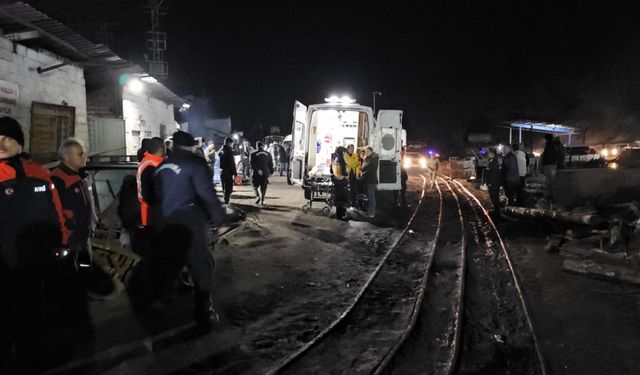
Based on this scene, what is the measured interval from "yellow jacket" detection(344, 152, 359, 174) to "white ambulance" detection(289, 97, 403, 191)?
821mm

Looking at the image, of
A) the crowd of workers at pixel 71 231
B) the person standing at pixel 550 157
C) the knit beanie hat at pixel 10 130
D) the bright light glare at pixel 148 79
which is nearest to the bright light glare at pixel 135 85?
the bright light glare at pixel 148 79

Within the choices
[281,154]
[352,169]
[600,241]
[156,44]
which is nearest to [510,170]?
[352,169]

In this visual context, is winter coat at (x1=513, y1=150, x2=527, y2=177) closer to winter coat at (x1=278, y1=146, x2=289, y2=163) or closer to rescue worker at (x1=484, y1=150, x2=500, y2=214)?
rescue worker at (x1=484, y1=150, x2=500, y2=214)

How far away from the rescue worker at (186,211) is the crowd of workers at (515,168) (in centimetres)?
918

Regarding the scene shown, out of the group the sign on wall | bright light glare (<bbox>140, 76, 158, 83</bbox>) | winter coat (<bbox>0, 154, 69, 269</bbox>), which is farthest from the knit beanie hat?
bright light glare (<bbox>140, 76, 158, 83</bbox>)

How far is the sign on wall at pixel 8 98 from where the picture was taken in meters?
8.54

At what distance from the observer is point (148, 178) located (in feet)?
15.4

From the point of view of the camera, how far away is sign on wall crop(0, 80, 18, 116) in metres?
8.54

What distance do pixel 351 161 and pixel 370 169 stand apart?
0.50 metres

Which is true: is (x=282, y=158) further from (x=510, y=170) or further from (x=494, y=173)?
(x=510, y=170)

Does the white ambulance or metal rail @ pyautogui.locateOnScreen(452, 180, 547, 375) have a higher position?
the white ambulance

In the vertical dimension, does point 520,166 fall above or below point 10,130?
below

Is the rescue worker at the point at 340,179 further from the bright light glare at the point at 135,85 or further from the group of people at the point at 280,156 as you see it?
the group of people at the point at 280,156

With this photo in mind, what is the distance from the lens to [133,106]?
16875 millimetres
